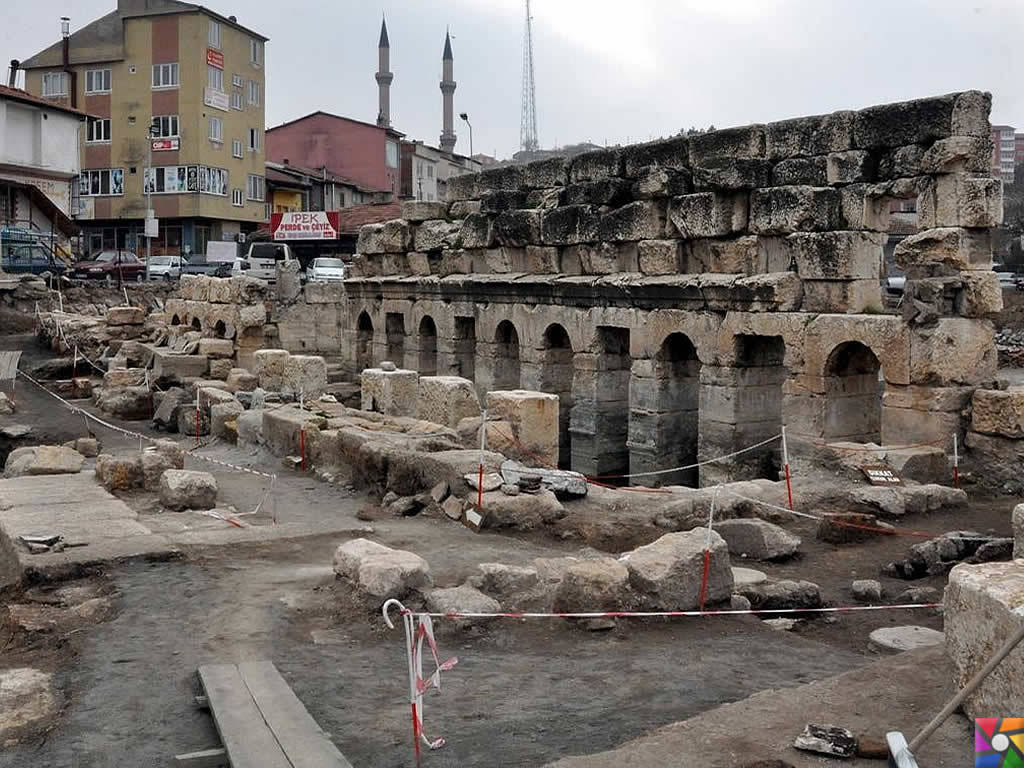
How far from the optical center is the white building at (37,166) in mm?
38531

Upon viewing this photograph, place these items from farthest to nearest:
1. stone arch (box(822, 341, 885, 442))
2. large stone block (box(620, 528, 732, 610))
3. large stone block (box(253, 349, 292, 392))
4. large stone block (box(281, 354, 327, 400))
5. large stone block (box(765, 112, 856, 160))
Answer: large stone block (box(253, 349, 292, 392)) < large stone block (box(281, 354, 327, 400)) < large stone block (box(765, 112, 856, 160)) < stone arch (box(822, 341, 885, 442)) < large stone block (box(620, 528, 732, 610))

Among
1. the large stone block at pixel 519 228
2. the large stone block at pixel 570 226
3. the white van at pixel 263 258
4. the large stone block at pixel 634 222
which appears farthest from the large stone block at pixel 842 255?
the white van at pixel 263 258

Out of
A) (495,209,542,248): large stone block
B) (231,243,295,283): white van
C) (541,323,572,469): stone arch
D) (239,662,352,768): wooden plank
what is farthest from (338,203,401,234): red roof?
(239,662,352,768): wooden plank

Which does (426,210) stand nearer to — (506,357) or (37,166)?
(506,357)

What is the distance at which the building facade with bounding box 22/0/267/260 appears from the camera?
48.2m

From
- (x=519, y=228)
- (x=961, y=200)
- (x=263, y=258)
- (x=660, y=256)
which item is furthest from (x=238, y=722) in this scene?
(x=263, y=258)

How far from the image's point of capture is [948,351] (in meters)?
13.5

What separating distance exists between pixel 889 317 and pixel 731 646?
810cm

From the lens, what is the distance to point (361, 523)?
11336 millimetres

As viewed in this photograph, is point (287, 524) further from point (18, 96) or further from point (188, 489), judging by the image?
point (18, 96)

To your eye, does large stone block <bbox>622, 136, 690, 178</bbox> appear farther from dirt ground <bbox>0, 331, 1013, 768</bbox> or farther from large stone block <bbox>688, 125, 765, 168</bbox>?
dirt ground <bbox>0, 331, 1013, 768</bbox>

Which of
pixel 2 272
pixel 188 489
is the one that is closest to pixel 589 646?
pixel 188 489

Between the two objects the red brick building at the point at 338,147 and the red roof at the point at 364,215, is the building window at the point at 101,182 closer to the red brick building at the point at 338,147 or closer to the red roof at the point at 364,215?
the red roof at the point at 364,215

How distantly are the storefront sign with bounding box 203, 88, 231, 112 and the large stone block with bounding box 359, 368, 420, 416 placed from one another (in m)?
34.4
